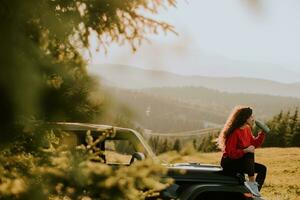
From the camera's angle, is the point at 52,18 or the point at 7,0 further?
the point at 52,18

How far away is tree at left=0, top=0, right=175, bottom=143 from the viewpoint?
10.5ft

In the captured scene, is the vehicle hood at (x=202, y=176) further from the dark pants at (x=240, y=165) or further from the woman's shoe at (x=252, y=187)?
the dark pants at (x=240, y=165)

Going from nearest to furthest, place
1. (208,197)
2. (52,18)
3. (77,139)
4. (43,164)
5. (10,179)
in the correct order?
(10,179) → (43,164) → (52,18) → (208,197) → (77,139)

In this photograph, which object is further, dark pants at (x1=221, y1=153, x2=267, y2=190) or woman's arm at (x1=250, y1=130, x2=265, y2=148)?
woman's arm at (x1=250, y1=130, x2=265, y2=148)

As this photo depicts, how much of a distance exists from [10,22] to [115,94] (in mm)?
877

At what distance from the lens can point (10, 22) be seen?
3336mm

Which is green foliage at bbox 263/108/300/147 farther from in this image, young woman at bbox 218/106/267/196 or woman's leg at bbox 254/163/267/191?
young woman at bbox 218/106/267/196

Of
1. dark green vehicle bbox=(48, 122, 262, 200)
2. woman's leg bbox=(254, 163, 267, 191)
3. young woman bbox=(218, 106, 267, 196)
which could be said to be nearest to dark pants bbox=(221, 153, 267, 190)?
young woman bbox=(218, 106, 267, 196)

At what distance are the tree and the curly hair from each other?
4409 mm

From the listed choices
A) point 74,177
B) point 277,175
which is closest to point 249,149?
point 74,177

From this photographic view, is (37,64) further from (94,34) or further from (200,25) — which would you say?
(200,25)

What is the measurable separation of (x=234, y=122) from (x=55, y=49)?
5110mm

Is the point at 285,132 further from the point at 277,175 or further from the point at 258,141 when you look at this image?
the point at 258,141

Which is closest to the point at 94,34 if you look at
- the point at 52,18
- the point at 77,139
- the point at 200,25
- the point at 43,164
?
the point at 52,18
